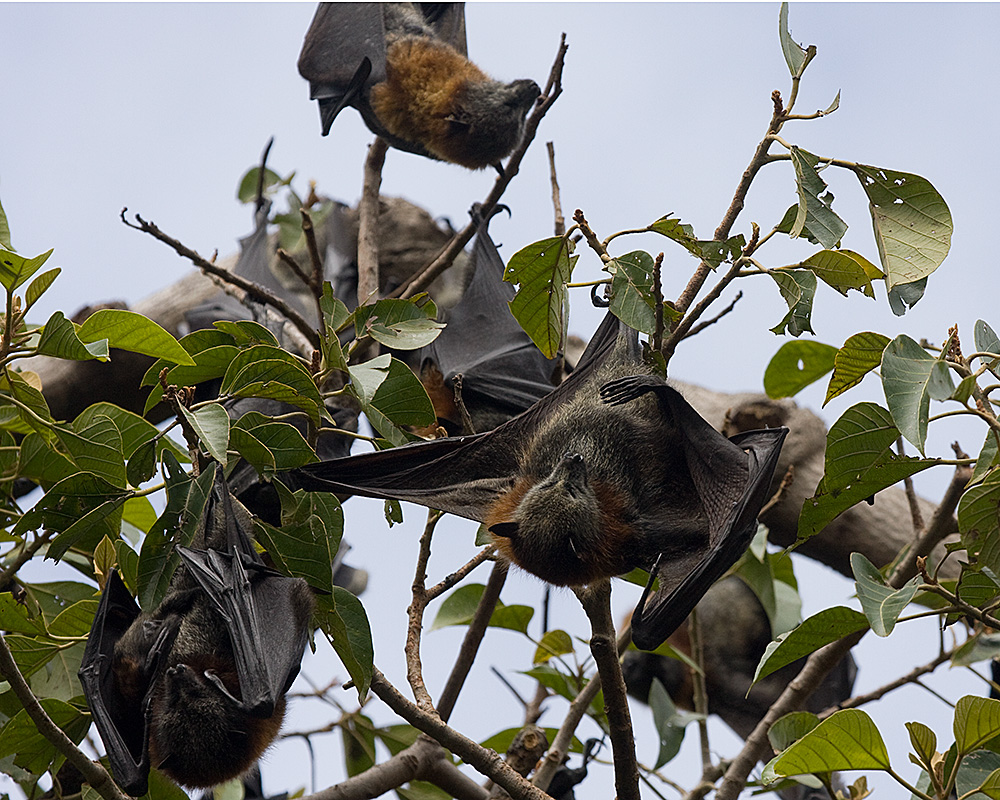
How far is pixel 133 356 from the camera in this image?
253 inches

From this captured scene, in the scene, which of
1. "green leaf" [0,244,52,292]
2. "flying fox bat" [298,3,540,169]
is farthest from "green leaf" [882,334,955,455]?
"flying fox bat" [298,3,540,169]

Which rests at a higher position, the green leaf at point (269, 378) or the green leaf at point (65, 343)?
the green leaf at point (65, 343)

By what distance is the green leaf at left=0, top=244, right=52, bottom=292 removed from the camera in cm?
242

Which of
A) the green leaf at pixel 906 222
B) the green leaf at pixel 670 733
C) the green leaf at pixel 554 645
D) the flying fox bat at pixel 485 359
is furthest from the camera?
the flying fox bat at pixel 485 359

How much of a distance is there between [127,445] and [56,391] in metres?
3.93

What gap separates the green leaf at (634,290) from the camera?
269 cm

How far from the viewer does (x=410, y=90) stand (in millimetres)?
5320

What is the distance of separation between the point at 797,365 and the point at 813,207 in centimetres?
123

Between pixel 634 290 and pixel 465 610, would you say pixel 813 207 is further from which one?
pixel 465 610

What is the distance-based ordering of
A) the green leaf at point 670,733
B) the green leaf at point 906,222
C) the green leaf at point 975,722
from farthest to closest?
the green leaf at point 670,733 < the green leaf at point 906,222 < the green leaf at point 975,722

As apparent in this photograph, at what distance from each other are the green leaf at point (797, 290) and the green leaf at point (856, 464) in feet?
1.04

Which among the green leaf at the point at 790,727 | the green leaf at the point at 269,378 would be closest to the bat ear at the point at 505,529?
the green leaf at the point at 269,378

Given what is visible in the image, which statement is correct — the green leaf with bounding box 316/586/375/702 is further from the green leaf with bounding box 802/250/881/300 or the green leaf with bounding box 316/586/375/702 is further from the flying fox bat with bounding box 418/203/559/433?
the flying fox bat with bounding box 418/203/559/433

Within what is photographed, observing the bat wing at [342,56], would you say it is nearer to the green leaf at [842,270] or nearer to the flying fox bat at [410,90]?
the flying fox bat at [410,90]
